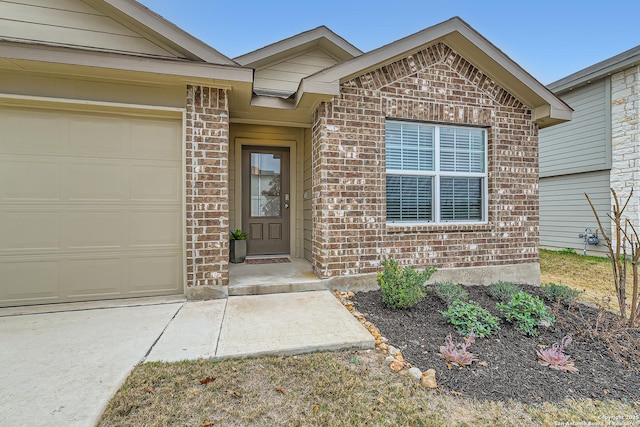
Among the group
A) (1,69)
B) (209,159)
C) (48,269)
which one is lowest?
(48,269)

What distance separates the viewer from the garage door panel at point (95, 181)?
12.1 ft

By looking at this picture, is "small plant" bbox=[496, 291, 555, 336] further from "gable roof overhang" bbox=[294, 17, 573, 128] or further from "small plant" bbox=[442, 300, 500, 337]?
"gable roof overhang" bbox=[294, 17, 573, 128]

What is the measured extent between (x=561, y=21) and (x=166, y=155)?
14.8 meters

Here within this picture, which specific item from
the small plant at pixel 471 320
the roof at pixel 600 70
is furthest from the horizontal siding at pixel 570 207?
the small plant at pixel 471 320

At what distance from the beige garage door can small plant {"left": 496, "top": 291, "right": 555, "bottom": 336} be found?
4115 mm

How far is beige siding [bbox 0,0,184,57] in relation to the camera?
3.62m

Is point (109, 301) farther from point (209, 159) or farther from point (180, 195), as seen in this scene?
point (209, 159)

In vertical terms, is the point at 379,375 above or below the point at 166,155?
below

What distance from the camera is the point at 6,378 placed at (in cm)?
210

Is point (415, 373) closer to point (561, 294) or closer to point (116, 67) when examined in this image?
point (561, 294)

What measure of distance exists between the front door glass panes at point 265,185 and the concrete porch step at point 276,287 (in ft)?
7.87

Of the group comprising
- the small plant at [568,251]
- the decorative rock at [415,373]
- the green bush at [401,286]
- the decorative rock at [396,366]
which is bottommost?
the decorative rock at [415,373]

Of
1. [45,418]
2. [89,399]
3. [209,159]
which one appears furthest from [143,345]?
[209,159]

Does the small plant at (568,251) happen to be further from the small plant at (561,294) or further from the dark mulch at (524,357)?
the dark mulch at (524,357)
